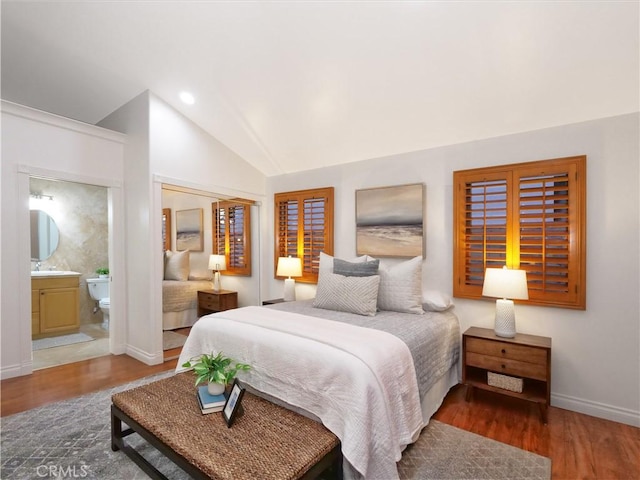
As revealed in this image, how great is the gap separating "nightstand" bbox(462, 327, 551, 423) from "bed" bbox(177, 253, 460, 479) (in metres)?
0.18

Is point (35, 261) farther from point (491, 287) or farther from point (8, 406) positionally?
point (491, 287)

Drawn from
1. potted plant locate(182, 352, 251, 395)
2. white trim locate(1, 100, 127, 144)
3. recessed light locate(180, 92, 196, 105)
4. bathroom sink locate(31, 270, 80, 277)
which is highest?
recessed light locate(180, 92, 196, 105)

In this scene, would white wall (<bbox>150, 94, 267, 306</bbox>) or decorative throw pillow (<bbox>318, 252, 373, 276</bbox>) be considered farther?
white wall (<bbox>150, 94, 267, 306</bbox>)

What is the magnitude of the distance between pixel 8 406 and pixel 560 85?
472 centimetres

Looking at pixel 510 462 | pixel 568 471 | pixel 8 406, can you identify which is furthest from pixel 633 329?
pixel 8 406

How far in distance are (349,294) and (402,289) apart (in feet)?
1.56

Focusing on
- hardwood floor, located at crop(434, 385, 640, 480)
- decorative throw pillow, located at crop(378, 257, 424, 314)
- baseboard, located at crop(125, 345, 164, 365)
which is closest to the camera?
hardwood floor, located at crop(434, 385, 640, 480)

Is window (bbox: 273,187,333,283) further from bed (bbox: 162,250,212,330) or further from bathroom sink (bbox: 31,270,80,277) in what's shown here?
bathroom sink (bbox: 31,270,80,277)

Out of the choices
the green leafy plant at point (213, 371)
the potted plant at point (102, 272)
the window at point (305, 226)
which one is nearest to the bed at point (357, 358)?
the green leafy plant at point (213, 371)

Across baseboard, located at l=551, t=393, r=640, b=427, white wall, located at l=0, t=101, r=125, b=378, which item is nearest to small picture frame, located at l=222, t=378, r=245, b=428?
baseboard, located at l=551, t=393, r=640, b=427

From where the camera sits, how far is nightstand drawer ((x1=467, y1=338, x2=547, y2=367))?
7.79 feet

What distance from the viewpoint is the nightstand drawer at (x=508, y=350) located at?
7.79ft

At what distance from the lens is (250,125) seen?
12.3ft

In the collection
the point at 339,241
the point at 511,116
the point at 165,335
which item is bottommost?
the point at 165,335
